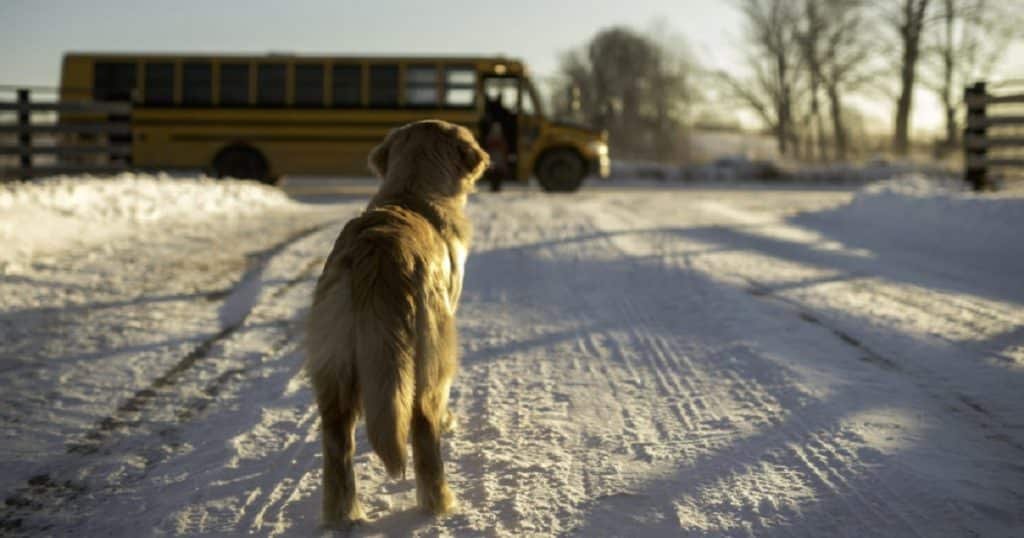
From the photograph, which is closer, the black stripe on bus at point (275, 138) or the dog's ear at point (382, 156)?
the dog's ear at point (382, 156)

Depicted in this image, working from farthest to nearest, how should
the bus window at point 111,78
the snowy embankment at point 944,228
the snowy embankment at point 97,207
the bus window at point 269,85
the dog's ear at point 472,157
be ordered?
1. the bus window at point 269,85
2. the bus window at point 111,78
3. the snowy embankment at point 97,207
4. the snowy embankment at point 944,228
5. the dog's ear at point 472,157

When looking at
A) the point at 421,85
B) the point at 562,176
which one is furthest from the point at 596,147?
the point at 421,85

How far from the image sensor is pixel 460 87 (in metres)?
22.6

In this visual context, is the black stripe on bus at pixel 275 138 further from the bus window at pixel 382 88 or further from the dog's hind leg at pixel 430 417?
the dog's hind leg at pixel 430 417

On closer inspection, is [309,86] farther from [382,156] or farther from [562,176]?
[382,156]

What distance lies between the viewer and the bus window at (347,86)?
23.0 meters

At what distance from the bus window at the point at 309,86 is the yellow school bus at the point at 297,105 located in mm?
25

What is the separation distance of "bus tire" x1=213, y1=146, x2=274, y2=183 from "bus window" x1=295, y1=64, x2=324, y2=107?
1.70 metres

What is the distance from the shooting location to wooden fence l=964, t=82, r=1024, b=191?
16759 millimetres

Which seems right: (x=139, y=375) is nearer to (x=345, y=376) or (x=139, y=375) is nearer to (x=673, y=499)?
(x=345, y=376)

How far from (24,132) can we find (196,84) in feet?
23.6

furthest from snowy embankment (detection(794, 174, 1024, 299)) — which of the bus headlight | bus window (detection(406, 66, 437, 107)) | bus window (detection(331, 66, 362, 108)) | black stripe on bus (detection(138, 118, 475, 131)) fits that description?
bus window (detection(331, 66, 362, 108))

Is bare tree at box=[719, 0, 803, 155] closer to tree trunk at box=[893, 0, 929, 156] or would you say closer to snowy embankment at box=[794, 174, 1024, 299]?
tree trunk at box=[893, 0, 929, 156]

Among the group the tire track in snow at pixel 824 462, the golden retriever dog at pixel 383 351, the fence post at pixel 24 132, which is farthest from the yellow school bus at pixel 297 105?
the golden retriever dog at pixel 383 351
